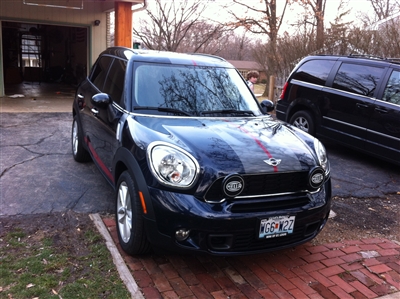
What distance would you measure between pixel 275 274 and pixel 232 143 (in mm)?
1170

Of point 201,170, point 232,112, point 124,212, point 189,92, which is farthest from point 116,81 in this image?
point 201,170

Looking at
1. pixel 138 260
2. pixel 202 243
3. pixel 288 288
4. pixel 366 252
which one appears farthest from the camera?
pixel 366 252

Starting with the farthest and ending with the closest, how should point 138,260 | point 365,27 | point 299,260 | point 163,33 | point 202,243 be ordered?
point 163,33, point 365,27, point 299,260, point 138,260, point 202,243

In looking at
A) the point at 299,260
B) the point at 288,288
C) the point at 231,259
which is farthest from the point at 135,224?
the point at 299,260

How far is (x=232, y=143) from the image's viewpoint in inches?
124

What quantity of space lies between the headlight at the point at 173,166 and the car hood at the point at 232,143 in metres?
0.07

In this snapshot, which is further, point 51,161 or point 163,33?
point 163,33

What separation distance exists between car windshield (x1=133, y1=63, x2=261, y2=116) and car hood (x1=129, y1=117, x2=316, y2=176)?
25 centimetres

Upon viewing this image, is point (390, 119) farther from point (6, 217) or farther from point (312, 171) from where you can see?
point (6, 217)

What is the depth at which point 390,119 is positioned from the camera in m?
5.99

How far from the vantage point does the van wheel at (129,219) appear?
9.97 ft

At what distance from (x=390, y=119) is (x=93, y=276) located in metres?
5.09

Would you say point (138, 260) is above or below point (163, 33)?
below

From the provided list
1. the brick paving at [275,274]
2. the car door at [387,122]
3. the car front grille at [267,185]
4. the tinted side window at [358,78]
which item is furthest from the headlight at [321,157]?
the tinted side window at [358,78]
